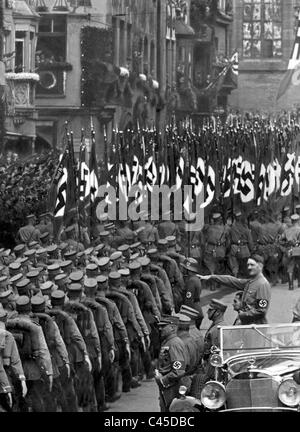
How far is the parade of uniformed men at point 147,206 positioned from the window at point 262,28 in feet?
0.23

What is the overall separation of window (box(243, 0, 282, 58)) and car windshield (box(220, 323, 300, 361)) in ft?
132

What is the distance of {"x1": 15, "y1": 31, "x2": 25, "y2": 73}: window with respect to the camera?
1554 inches

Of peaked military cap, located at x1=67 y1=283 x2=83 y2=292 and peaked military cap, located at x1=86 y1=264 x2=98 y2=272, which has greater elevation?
peaked military cap, located at x1=67 y1=283 x2=83 y2=292

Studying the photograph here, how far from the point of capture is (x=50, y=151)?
38.0 metres

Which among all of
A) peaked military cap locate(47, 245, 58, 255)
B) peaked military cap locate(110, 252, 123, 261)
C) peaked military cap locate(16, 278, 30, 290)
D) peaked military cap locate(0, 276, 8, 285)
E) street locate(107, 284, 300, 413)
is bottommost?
street locate(107, 284, 300, 413)

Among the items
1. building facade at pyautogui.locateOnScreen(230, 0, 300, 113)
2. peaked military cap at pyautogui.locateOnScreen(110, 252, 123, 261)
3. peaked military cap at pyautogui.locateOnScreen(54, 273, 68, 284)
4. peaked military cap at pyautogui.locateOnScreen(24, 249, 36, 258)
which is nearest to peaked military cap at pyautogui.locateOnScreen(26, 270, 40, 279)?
peaked military cap at pyautogui.locateOnScreen(54, 273, 68, 284)

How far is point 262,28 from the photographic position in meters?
58.4

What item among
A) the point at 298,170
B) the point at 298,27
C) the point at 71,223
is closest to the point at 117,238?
the point at 71,223

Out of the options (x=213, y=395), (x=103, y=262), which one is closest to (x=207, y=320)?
(x=103, y=262)

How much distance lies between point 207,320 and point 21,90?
1395 centimetres

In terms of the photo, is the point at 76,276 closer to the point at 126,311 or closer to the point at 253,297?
the point at 126,311

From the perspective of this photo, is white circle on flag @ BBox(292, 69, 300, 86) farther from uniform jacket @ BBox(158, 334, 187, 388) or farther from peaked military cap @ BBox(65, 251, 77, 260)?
uniform jacket @ BBox(158, 334, 187, 388)
